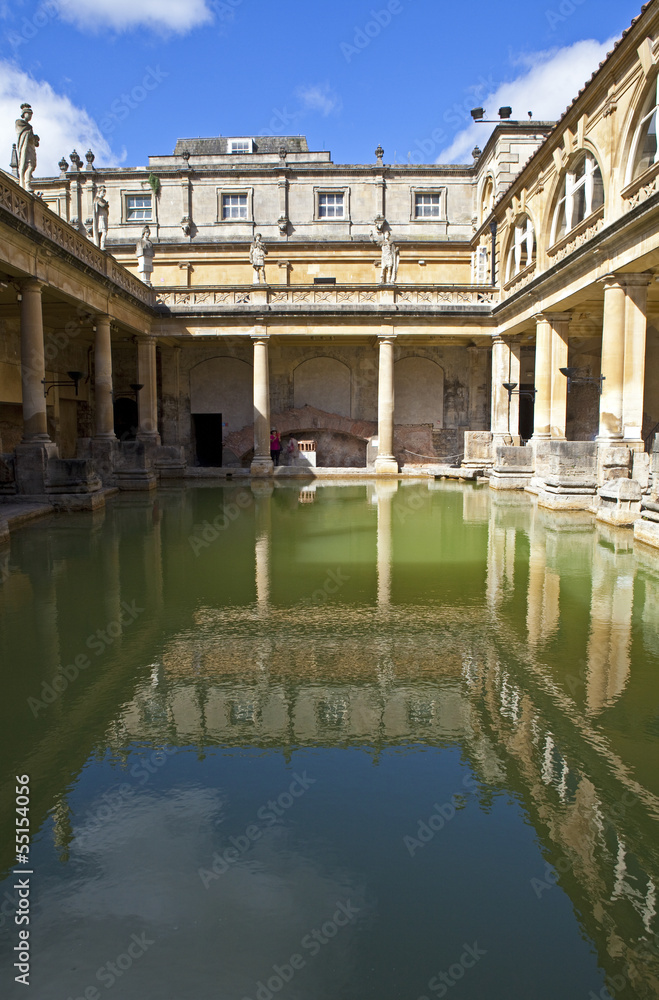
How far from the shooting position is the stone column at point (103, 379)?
1850 cm

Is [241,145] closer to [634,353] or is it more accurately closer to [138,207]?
[138,207]

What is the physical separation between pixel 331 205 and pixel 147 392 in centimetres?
1182

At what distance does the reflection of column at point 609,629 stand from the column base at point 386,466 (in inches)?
527

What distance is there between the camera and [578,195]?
54.8 ft

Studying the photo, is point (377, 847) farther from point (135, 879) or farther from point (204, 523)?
point (204, 523)

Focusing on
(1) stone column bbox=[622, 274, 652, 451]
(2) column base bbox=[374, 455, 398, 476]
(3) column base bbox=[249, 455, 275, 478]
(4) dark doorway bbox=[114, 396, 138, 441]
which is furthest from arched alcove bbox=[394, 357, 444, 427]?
(1) stone column bbox=[622, 274, 652, 451]

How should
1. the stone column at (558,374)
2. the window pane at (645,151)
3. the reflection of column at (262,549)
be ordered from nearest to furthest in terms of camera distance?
1. the reflection of column at (262,549)
2. the window pane at (645,151)
3. the stone column at (558,374)

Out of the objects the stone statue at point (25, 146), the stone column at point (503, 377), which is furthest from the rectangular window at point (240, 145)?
the stone statue at point (25, 146)

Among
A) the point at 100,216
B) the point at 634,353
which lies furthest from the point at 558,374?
the point at 100,216

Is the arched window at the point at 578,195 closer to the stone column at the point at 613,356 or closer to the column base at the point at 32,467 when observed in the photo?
the stone column at the point at 613,356

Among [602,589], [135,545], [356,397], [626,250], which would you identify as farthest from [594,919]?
[356,397]

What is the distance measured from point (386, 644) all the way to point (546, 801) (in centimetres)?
241

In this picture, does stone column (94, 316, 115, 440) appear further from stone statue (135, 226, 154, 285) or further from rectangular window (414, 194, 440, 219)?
rectangular window (414, 194, 440, 219)

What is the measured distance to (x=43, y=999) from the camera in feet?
7.70
